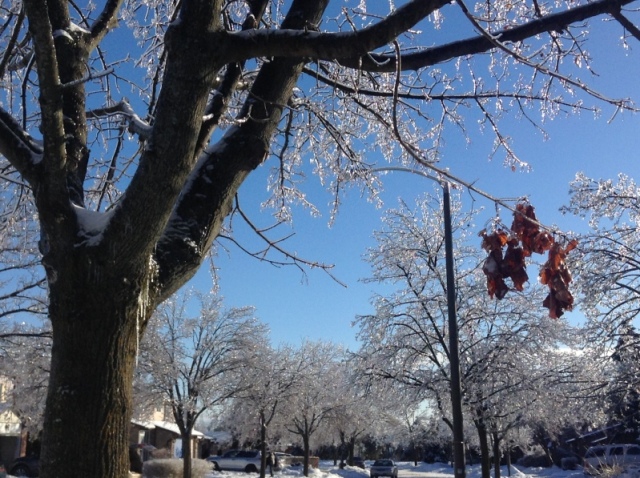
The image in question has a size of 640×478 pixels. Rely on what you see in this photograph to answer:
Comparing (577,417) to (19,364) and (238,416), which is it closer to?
(19,364)

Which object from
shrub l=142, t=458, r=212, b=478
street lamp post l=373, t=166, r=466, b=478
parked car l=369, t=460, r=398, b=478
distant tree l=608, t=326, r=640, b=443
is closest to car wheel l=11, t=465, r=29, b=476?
shrub l=142, t=458, r=212, b=478

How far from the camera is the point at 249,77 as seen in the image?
228 inches

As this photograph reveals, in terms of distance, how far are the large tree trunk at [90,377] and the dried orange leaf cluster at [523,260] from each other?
1.73 meters

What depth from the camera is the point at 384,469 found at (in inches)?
1622

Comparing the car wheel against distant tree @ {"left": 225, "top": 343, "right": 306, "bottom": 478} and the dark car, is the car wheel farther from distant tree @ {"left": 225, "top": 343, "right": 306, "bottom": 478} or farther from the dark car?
distant tree @ {"left": 225, "top": 343, "right": 306, "bottom": 478}

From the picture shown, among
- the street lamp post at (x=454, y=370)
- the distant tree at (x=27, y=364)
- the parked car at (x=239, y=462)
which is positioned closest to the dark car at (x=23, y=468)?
the distant tree at (x=27, y=364)

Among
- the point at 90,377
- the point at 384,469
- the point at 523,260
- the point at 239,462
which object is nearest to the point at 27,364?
the point at 90,377

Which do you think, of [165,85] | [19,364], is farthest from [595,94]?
[19,364]

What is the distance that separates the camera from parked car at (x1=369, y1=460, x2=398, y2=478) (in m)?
40.5

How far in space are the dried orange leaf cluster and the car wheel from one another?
33.8m

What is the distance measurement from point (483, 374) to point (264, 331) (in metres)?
12.5

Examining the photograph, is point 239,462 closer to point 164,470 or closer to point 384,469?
point 384,469

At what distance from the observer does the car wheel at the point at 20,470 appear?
31575 mm

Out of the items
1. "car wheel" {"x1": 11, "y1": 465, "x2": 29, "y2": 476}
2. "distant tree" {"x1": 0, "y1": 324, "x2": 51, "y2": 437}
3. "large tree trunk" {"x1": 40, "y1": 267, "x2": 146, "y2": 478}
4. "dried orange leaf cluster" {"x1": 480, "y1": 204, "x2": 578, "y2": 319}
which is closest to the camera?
"large tree trunk" {"x1": 40, "y1": 267, "x2": 146, "y2": 478}
